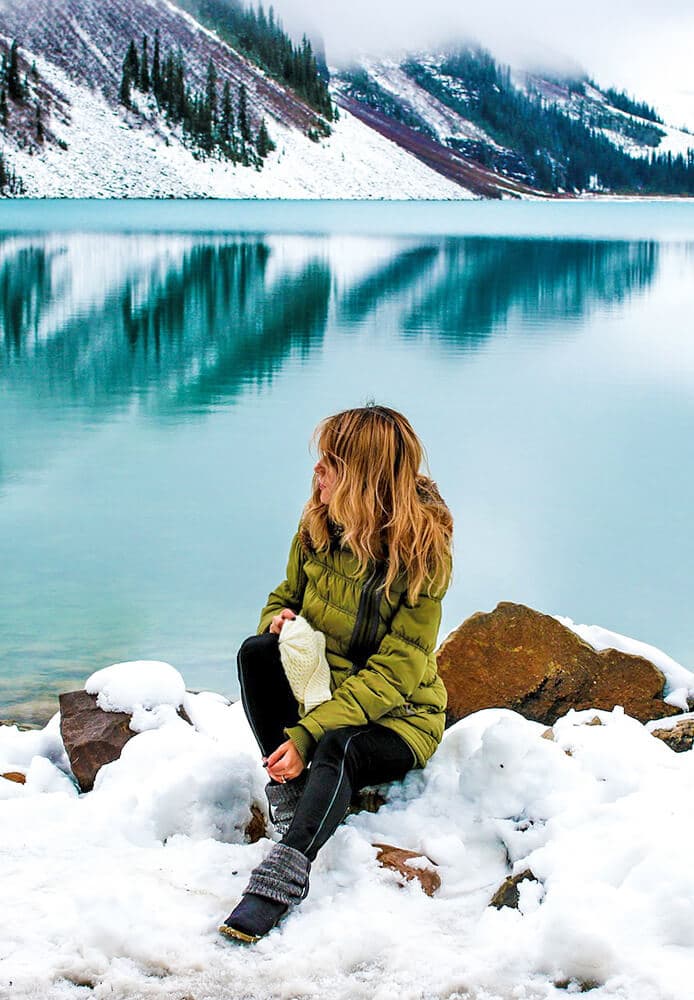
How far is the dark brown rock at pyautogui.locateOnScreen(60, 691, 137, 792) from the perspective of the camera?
4.44m

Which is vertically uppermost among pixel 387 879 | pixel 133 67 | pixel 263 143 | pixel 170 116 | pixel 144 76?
pixel 133 67

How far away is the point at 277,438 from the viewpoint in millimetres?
14422

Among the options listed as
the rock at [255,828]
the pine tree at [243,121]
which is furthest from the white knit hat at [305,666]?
the pine tree at [243,121]

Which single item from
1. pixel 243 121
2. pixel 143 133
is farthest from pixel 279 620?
pixel 243 121

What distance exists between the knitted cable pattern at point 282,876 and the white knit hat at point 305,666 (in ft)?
1.96

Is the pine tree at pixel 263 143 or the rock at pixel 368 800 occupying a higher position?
the pine tree at pixel 263 143

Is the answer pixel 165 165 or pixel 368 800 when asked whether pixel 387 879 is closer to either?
pixel 368 800

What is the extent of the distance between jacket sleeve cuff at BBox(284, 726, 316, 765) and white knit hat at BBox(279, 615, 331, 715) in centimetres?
14

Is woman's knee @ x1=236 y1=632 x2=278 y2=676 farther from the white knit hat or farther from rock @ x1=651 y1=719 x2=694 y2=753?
rock @ x1=651 y1=719 x2=694 y2=753

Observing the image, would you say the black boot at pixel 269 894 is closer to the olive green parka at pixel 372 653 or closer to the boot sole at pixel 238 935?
the boot sole at pixel 238 935

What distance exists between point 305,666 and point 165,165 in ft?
367

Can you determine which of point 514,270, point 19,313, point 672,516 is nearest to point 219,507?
point 672,516

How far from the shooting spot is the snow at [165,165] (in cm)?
9788

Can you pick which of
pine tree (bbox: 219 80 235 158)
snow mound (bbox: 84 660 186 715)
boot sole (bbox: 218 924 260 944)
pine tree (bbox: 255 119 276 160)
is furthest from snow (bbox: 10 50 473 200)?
boot sole (bbox: 218 924 260 944)
